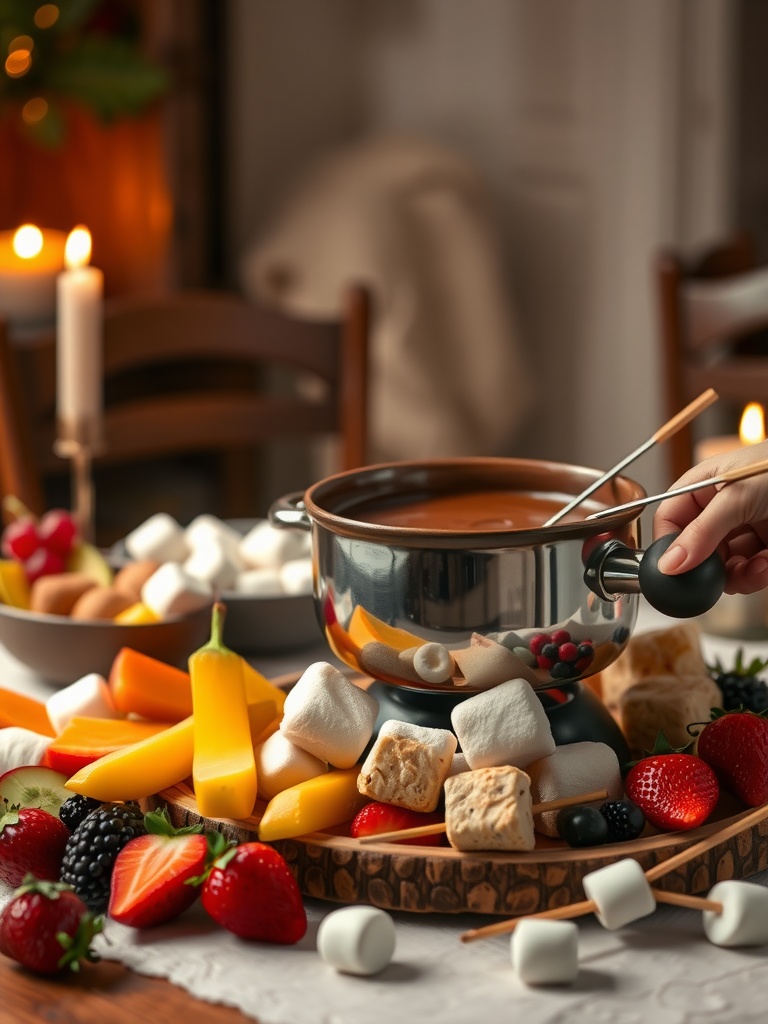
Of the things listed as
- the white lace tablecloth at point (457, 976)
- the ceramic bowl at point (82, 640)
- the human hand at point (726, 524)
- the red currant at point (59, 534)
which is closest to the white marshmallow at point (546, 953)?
the white lace tablecloth at point (457, 976)

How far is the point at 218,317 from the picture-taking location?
1945mm

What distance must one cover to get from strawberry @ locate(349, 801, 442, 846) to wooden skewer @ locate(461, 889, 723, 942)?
6cm

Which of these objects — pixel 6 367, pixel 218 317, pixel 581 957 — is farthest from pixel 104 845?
pixel 218 317

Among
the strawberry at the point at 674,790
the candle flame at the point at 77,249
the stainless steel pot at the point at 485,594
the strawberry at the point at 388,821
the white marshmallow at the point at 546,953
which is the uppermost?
the candle flame at the point at 77,249

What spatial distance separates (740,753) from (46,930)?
430 mm

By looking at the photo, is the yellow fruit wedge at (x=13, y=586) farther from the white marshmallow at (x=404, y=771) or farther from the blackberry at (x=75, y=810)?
the white marshmallow at (x=404, y=771)

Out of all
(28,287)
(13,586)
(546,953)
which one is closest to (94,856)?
(546,953)

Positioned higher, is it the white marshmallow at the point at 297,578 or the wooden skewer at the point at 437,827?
the white marshmallow at the point at 297,578

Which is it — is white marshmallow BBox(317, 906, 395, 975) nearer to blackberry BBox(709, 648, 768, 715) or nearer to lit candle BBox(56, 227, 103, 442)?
blackberry BBox(709, 648, 768, 715)

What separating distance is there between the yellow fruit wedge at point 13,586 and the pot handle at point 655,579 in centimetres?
60

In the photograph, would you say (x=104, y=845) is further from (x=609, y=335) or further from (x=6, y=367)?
(x=609, y=335)

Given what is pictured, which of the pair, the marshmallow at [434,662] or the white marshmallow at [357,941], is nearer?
the white marshmallow at [357,941]

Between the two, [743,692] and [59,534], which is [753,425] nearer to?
[743,692]

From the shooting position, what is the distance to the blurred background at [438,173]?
2.67 meters
